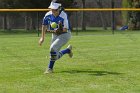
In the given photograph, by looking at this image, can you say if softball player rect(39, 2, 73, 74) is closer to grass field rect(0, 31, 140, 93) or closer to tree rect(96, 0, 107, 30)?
grass field rect(0, 31, 140, 93)

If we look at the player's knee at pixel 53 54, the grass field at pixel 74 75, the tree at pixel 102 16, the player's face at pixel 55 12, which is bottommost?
the tree at pixel 102 16

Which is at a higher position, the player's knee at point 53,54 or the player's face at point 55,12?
the player's face at point 55,12

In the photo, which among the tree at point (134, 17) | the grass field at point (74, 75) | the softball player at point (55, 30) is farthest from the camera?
the tree at point (134, 17)

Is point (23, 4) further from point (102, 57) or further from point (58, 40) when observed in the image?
point (58, 40)

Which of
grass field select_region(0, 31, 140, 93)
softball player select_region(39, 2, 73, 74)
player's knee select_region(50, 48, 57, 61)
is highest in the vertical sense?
softball player select_region(39, 2, 73, 74)

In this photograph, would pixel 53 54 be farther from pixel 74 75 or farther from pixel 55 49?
pixel 74 75

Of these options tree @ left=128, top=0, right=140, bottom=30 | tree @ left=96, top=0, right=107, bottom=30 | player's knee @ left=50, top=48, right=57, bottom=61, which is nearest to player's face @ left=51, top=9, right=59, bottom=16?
player's knee @ left=50, top=48, right=57, bottom=61

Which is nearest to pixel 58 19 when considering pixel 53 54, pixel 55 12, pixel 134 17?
pixel 55 12

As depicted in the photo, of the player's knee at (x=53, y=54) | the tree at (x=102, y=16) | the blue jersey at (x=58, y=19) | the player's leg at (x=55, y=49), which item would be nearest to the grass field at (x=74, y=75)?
the player's leg at (x=55, y=49)

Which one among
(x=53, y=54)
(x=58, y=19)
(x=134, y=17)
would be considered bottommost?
(x=134, y=17)

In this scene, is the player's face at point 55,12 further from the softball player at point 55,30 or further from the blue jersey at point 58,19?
the blue jersey at point 58,19

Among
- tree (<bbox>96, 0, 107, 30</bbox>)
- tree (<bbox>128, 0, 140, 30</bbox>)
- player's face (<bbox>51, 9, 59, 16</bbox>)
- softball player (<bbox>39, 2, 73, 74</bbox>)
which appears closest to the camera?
player's face (<bbox>51, 9, 59, 16</bbox>)

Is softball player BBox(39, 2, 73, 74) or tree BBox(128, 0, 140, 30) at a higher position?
softball player BBox(39, 2, 73, 74)

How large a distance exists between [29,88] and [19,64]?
4256mm
